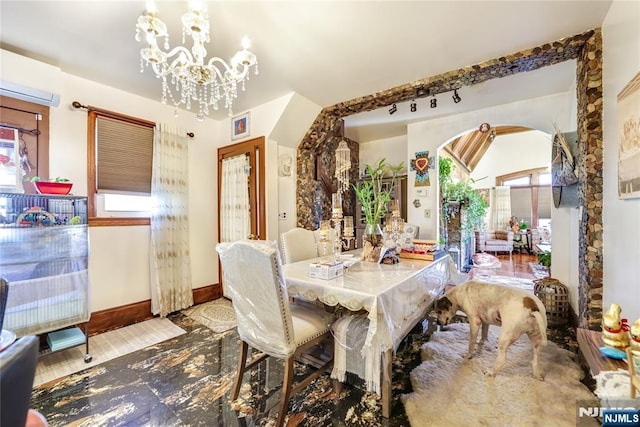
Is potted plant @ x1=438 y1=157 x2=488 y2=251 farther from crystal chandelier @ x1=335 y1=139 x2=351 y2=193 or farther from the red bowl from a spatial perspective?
the red bowl

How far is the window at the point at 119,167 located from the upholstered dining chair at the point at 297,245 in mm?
1946

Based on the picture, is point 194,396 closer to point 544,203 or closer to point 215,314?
point 215,314

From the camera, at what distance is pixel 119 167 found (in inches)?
118

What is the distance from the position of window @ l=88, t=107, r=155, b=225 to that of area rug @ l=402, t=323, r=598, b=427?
3438 mm

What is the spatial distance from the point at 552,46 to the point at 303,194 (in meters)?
3.03

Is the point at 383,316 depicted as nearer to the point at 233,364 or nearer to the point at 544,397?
the point at 544,397

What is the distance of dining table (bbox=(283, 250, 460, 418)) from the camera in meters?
1.47

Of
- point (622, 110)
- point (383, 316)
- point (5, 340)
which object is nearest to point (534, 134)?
point (622, 110)

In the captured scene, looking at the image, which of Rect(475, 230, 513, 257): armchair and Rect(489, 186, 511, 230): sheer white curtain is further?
Rect(489, 186, 511, 230): sheer white curtain

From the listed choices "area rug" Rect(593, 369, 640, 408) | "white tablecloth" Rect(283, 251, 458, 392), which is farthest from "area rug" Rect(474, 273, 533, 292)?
"area rug" Rect(593, 369, 640, 408)

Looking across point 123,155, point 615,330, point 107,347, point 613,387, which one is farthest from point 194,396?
point 123,155

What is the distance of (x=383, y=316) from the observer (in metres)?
1.46

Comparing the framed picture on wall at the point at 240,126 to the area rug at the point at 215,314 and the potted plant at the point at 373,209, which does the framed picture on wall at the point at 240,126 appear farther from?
the area rug at the point at 215,314

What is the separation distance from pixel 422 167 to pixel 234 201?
10.2 ft
